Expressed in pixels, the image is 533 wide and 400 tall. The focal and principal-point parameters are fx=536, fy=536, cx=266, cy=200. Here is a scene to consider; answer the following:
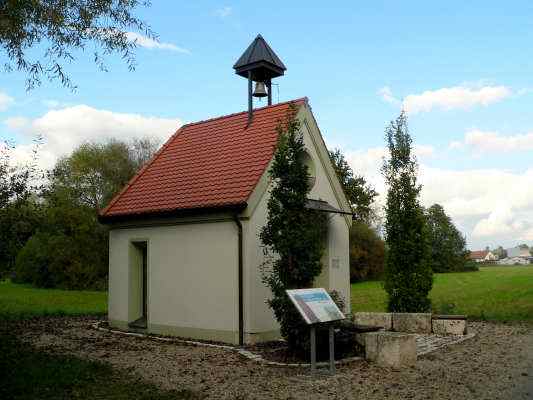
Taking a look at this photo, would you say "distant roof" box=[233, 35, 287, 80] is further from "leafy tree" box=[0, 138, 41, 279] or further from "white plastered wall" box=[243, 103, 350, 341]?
"leafy tree" box=[0, 138, 41, 279]

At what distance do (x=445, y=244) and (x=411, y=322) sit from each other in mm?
63421

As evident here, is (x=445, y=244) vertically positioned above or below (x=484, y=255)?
above

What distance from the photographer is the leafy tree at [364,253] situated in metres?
44.4

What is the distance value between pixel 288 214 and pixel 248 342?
3545mm

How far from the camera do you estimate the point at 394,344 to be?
995cm

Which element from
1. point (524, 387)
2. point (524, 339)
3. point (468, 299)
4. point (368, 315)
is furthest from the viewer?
point (468, 299)

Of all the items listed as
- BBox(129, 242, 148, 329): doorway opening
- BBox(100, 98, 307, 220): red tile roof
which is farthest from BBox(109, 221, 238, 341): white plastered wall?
BBox(100, 98, 307, 220): red tile roof

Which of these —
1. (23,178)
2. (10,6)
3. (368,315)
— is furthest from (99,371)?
(368,315)

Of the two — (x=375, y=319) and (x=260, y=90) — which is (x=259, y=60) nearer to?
(x=260, y=90)

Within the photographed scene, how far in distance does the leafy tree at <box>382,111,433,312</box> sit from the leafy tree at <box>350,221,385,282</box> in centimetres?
2762

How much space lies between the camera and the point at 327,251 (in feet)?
51.4

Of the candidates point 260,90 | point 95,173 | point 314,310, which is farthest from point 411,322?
point 95,173

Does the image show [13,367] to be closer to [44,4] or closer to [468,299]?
[44,4]

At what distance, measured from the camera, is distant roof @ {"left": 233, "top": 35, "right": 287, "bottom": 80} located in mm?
16156
